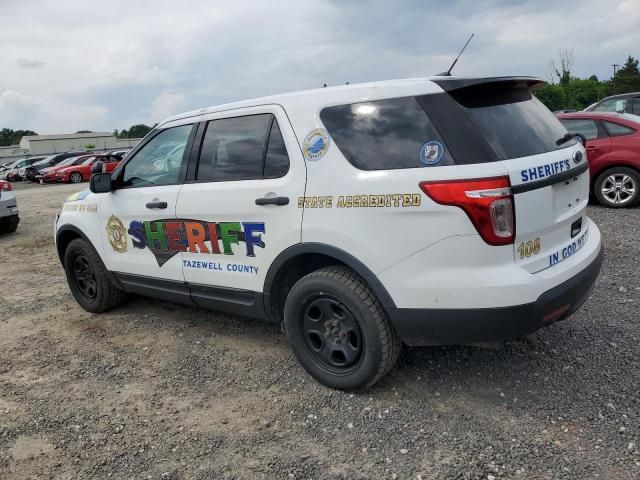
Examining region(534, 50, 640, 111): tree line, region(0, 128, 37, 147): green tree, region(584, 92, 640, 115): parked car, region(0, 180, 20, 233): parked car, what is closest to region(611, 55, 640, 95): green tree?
region(534, 50, 640, 111): tree line

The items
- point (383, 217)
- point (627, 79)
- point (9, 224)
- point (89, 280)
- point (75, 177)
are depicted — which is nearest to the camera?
point (383, 217)

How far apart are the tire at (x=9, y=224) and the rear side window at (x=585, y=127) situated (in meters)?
10.0

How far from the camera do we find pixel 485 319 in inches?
102

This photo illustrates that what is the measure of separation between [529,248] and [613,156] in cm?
631

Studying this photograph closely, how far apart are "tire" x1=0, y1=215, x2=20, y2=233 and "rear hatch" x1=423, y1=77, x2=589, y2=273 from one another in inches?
384

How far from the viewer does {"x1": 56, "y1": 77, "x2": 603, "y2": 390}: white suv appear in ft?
8.41

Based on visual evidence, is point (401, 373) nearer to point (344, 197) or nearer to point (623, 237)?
point (344, 197)

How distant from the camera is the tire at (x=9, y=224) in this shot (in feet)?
32.8

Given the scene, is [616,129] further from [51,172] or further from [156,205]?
[51,172]

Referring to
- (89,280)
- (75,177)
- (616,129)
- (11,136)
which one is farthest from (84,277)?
(11,136)

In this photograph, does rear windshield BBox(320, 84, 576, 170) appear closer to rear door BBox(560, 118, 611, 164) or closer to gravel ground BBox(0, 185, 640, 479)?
gravel ground BBox(0, 185, 640, 479)

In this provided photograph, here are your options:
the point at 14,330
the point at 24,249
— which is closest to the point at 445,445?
the point at 14,330

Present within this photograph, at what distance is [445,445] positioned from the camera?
2.63 meters

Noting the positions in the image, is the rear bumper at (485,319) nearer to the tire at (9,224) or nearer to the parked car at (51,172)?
the tire at (9,224)
